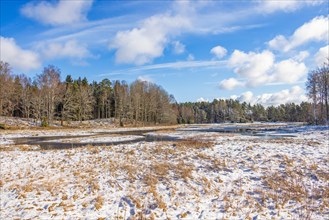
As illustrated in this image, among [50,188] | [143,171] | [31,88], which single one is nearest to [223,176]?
[143,171]

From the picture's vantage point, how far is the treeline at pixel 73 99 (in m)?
53.8

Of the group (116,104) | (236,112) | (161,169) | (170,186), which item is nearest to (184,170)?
(161,169)

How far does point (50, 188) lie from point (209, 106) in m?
144

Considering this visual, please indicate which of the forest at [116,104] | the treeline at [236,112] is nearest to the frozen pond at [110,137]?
the forest at [116,104]

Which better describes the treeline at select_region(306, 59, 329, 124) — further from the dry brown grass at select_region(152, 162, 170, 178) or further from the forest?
the dry brown grass at select_region(152, 162, 170, 178)

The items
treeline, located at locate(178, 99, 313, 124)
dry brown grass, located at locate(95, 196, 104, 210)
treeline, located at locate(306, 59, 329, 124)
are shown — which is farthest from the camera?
treeline, located at locate(178, 99, 313, 124)

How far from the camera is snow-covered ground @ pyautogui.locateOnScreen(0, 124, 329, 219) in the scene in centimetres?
750

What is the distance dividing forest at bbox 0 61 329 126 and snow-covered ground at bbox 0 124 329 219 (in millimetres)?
42227

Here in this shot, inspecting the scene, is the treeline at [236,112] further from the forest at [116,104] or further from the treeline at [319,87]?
the treeline at [319,87]

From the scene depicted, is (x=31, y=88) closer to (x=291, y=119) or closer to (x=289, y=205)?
(x=289, y=205)

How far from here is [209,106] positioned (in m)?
150

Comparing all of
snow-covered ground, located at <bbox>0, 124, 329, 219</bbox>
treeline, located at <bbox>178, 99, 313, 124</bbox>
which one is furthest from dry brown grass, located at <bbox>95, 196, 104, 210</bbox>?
treeline, located at <bbox>178, 99, 313, 124</bbox>

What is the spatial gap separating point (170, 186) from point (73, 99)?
215ft

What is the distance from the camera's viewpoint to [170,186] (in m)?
9.19
